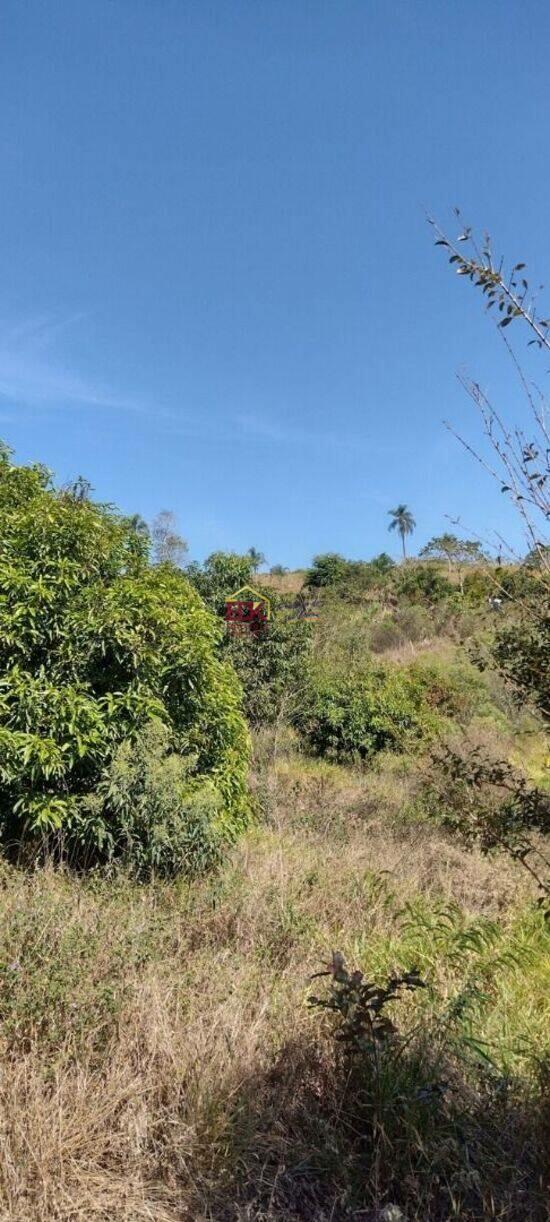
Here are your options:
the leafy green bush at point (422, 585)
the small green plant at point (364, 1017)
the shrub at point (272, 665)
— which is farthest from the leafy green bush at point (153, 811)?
the leafy green bush at point (422, 585)

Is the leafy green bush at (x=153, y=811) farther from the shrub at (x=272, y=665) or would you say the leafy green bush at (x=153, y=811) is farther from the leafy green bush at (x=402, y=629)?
the leafy green bush at (x=402, y=629)

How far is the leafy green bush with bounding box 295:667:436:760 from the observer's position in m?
11.3

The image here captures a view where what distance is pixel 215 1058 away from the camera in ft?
8.02

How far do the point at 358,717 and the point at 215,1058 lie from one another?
29.3ft

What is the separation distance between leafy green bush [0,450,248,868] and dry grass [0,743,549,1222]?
1.89 ft

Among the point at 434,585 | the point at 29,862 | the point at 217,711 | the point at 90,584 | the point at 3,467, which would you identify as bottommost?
the point at 29,862

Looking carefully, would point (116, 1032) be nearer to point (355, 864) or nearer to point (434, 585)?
point (355, 864)

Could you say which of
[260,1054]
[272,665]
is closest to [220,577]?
[272,665]

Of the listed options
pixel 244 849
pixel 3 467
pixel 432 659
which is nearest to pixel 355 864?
pixel 244 849

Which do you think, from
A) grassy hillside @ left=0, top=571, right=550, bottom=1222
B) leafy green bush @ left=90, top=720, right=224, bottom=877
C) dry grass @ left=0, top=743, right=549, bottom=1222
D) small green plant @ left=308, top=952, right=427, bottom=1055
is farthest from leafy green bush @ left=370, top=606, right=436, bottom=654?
small green plant @ left=308, top=952, right=427, bottom=1055

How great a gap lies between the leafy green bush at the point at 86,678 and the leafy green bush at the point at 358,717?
6297mm

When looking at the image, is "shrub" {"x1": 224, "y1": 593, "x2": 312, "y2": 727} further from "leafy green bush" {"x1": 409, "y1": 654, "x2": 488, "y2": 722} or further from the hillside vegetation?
the hillside vegetation

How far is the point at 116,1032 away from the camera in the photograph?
8.36 ft

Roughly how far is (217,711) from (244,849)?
101cm
